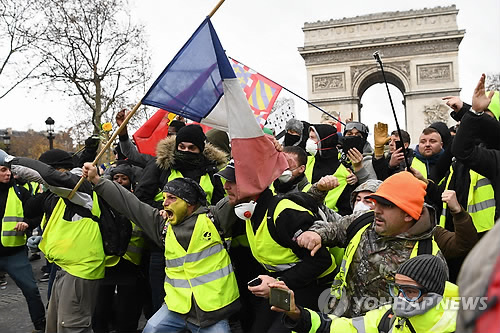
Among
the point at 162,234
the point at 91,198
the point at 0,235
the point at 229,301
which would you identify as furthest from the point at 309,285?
the point at 0,235

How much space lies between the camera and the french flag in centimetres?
351

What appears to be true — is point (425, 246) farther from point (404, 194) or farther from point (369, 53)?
point (369, 53)

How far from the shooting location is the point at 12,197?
5.69 m

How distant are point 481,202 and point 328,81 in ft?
102

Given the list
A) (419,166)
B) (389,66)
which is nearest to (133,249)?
(419,166)

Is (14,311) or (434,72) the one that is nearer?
(14,311)

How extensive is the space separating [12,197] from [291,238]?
3.88 m

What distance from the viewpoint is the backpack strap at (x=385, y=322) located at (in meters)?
2.43

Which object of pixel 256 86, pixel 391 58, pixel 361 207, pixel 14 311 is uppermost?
pixel 391 58

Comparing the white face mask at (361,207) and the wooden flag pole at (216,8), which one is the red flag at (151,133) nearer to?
the wooden flag pole at (216,8)

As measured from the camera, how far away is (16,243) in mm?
5434

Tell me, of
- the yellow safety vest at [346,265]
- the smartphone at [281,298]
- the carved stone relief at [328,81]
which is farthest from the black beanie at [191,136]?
the carved stone relief at [328,81]

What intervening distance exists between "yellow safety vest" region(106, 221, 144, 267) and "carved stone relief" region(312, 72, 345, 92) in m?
30.1

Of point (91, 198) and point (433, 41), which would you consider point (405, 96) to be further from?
point (91, 198)
